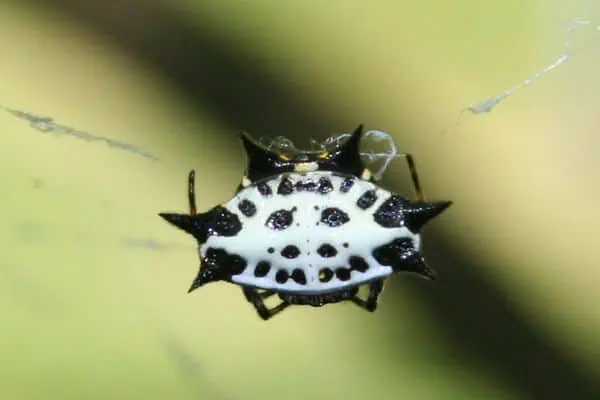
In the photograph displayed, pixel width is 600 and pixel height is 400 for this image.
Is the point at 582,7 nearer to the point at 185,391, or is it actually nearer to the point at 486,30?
the point at 486,30

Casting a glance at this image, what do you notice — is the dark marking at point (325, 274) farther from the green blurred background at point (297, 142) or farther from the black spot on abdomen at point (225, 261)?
the green blurred background at point (297, 142)

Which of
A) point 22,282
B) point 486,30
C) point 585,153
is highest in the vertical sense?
point 486,30

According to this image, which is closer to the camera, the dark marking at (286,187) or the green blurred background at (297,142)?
the dark marking at (286,187)

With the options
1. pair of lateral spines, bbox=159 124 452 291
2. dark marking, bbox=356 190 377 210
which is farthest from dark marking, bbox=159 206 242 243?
dark marking, bbox=356 190 377 210

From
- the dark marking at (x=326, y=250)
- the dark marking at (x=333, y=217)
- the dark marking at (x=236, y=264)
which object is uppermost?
the dark marking at (x=333, y=217)

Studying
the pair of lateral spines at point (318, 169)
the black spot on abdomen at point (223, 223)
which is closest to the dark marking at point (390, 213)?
the pair of lateral spines at point (318, 169)

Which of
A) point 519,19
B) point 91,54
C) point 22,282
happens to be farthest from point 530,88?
point 22,282
